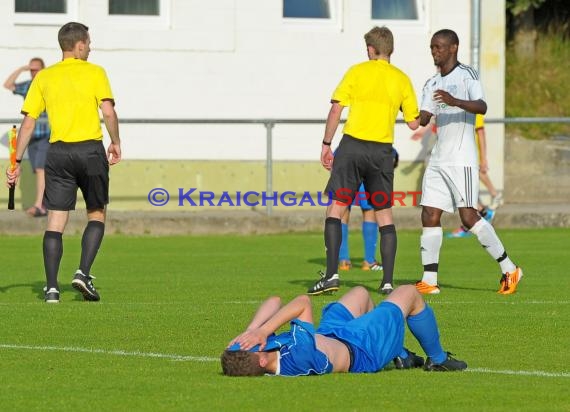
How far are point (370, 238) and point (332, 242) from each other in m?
2.87

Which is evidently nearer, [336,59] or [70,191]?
[70,191]

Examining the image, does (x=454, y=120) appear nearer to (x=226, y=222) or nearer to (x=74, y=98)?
(x=74, y=98)

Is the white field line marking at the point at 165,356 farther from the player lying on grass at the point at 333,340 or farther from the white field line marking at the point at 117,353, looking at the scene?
Answer: the player lying on grass at the point at 333,340

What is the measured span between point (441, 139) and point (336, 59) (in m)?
11.0

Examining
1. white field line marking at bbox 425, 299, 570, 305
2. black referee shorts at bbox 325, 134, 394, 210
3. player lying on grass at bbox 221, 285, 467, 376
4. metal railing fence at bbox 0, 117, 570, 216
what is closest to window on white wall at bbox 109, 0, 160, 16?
metal railing fence at bbox 0, 117, 570, 216

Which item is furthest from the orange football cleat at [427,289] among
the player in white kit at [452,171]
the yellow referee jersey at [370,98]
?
the yellow referee jersey at [370,98]

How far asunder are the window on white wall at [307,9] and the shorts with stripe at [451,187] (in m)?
11.1

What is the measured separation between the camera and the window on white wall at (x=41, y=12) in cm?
2323

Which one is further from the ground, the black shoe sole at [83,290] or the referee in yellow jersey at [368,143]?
the referee in yellow jersey at [368,143]

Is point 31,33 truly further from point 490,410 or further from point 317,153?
point 490,410

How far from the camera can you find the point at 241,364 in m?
8.61

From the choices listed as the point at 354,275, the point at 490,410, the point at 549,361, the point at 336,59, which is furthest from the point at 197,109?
the point at 490,410

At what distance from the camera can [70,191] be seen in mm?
13016

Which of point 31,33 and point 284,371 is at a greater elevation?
point 31,33
